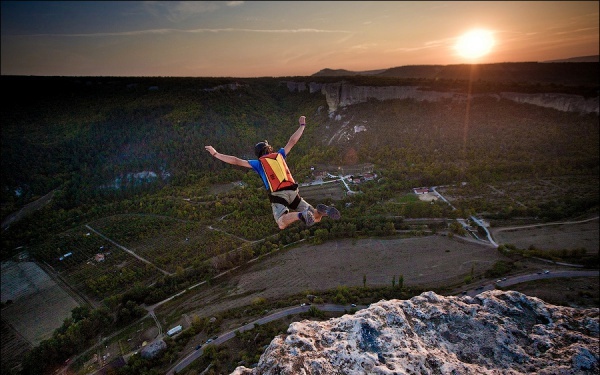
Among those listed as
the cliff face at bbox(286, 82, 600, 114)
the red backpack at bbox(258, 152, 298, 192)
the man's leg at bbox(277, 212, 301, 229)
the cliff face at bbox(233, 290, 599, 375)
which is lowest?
the cliff face at bbox(233, 290, 599, 375)

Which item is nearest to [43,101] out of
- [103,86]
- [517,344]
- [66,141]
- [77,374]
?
[103,86]

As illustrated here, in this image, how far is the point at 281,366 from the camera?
794 centimetres

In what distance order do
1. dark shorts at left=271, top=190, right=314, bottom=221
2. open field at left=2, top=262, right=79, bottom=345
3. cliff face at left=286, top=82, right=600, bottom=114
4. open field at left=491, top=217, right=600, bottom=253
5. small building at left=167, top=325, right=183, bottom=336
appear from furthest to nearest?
cliff face at left=286, top=82, right=600, bottom=114, open field at left=491, top=217, right=600, bottom=253, open field at left=2, top=262, right=79, bottom=345, small building at left=167, top=325, right=183, bottom=336, dark shorts at left=271, top=190, right=314, bottom=221

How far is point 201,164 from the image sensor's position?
189ft

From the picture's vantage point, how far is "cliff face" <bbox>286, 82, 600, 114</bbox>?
5441 cm

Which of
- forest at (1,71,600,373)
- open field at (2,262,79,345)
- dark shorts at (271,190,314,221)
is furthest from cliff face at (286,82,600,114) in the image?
dark shorts at (271,190,314,221)

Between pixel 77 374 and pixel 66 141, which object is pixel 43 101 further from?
pixel 77 374

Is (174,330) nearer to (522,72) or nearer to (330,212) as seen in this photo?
(330,212)

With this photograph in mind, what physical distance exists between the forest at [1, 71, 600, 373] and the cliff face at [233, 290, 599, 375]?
85.4 ft

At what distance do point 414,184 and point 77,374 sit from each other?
1887 inches

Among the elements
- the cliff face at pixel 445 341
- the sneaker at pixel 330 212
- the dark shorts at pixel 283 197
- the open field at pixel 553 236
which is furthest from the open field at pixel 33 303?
the open field at pixel 553 236

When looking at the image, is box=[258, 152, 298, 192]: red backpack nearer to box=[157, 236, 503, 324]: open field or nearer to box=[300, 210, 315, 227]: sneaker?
box=[300, 210, 315, 227]: sneaker

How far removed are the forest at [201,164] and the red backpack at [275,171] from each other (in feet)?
91.5

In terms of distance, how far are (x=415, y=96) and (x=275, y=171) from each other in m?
68.4
